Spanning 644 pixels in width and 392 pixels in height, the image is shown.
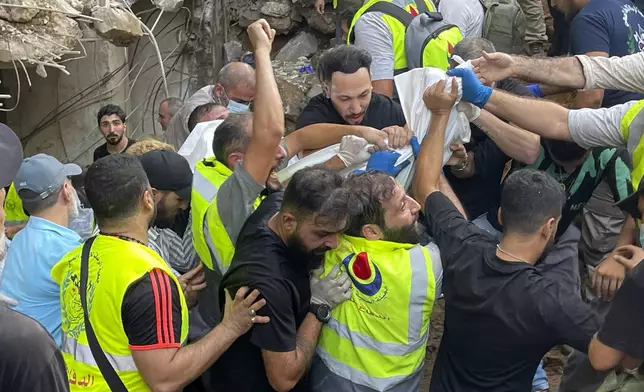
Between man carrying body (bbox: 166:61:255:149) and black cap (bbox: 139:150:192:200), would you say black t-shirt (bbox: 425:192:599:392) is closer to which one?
black cap (bbox: 139:150:192:200)

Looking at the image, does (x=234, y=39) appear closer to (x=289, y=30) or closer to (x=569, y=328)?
A: (x=289, y=30)

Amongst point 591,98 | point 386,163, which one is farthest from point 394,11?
point 386,163

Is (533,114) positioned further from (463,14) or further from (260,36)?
(463,14)

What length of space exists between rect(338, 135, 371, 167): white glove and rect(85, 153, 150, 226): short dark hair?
3.35 ft

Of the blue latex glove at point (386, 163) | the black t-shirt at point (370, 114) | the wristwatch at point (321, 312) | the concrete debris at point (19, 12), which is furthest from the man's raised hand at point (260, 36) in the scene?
the concrete debris at point (19, 12)

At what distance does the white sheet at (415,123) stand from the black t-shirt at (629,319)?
3.84 ft

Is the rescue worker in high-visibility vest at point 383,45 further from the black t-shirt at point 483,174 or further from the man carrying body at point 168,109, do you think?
the man carrying body at point 168,109

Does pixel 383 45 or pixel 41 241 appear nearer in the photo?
pixel 41 241

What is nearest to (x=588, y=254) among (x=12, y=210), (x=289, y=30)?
(x=12, y=210)

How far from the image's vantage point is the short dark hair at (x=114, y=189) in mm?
2717

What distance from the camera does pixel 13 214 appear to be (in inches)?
160

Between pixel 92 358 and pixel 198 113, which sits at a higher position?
pixel 92 358

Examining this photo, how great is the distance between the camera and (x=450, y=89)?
129 inches

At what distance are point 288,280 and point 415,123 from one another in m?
1.05
